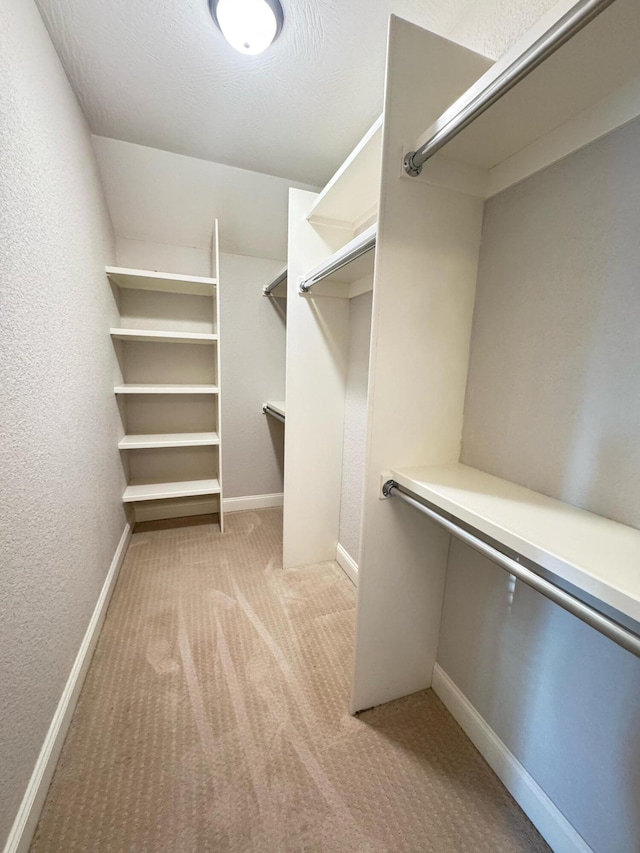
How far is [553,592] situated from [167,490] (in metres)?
2.25

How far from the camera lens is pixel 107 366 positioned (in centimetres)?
189

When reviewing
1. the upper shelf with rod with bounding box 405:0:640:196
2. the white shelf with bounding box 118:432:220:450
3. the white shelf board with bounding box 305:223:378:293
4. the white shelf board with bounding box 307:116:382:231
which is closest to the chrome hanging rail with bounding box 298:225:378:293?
the white shelf board with bounding box 305:223:378:293

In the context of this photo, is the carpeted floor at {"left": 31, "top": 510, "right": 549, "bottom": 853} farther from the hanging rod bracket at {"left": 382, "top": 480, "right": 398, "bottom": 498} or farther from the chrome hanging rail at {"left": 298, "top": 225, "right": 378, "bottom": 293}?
the chrome hanging rail at {"left": 298, "top": 225, "right": 378, "bottom": 293}

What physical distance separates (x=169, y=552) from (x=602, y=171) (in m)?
2.55

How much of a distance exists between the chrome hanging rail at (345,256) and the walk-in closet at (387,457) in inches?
0.5

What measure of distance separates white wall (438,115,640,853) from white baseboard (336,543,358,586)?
862mm

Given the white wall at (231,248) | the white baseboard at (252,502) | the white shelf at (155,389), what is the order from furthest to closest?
→ the white baseboard at (252,502) < the white shelf at (155,389) < the white wall at (231,248)

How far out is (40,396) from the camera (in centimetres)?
104

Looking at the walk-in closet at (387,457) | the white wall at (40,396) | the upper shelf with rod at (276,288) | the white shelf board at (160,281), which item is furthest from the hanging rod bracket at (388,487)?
the white shelf board at (160,281)

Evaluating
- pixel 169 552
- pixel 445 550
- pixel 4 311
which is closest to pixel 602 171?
pixel 445 550

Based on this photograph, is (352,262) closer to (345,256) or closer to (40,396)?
(345,256)

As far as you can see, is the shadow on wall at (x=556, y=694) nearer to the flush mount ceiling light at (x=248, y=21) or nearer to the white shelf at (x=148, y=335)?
the flush mount ceiling light at (x=248, y=21)

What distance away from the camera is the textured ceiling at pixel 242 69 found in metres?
1.03

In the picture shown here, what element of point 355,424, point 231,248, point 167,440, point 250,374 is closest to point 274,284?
point 231,248
